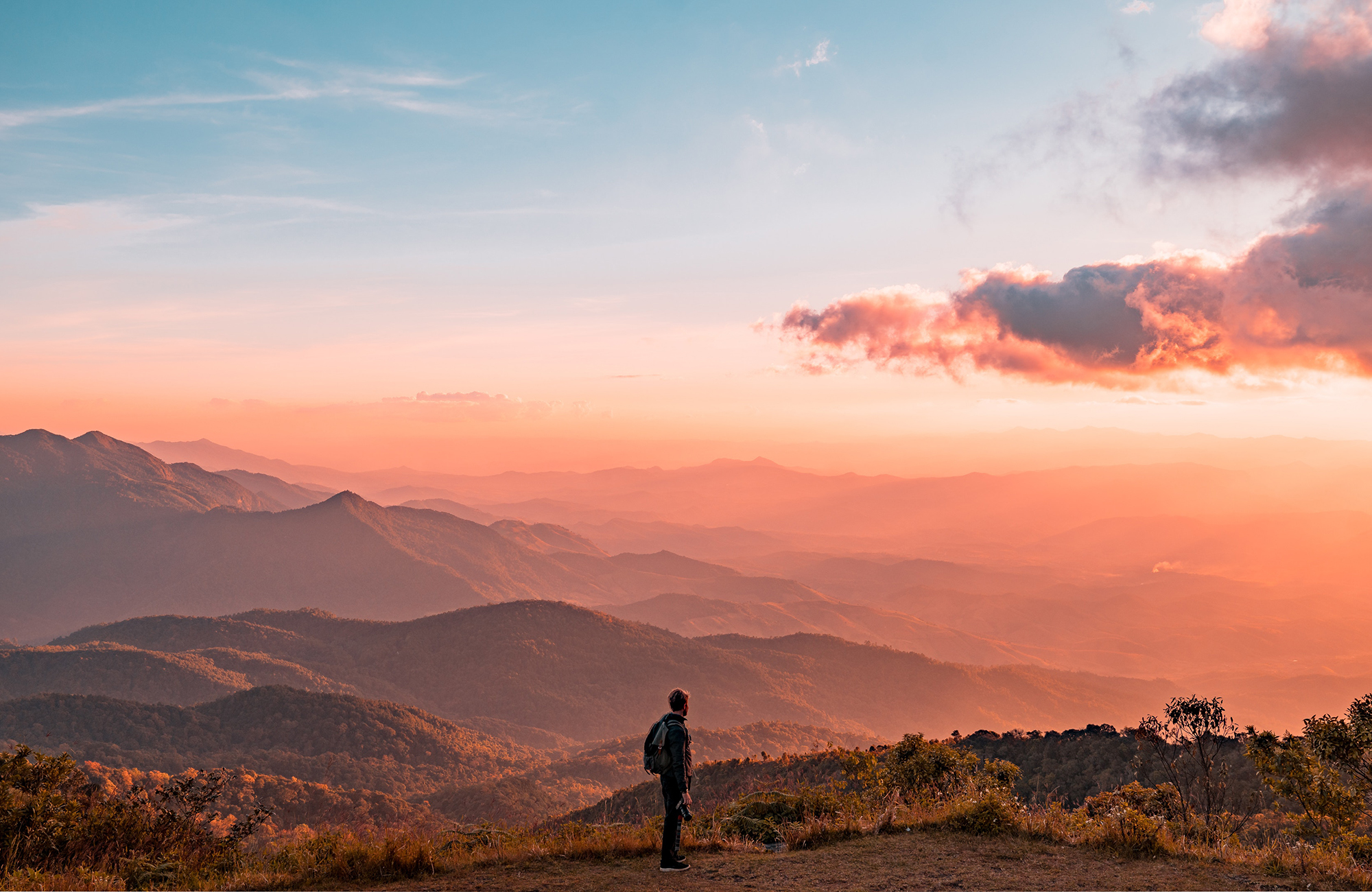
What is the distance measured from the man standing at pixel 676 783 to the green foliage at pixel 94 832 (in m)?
6.84

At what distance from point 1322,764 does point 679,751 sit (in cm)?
1054

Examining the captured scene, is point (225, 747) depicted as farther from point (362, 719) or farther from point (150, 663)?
point (150, 663)

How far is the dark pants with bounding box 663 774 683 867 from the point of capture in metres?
10.5

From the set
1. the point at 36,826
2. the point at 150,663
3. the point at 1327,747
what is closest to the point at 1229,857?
the point at 1327,747

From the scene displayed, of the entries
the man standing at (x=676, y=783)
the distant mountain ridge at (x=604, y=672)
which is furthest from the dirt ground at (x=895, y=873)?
the distant mountain ridge at (x=604, y=672)

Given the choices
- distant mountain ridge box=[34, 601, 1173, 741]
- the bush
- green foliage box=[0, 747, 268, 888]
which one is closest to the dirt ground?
the bush

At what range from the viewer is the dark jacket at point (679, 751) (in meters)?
10.4

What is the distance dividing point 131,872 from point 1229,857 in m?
15.4

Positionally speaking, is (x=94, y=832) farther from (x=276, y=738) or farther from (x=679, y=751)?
(x=276, y=738)

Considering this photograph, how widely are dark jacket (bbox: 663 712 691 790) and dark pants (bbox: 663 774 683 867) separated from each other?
0.09 meters

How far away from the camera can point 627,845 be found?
11.4m

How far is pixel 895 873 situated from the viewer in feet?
32.9

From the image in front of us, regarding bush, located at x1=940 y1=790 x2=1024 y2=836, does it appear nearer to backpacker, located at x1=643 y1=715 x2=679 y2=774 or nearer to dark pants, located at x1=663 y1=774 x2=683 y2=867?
dark pants, located at x1=663 y1=774 x2=683 y2=867

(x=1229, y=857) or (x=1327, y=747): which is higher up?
(x=1327, y=747)
